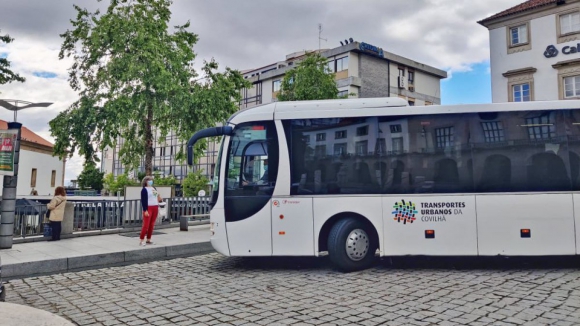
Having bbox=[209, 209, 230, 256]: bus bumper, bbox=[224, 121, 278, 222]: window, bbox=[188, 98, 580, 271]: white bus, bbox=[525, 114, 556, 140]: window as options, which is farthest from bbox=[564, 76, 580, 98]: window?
bbox=[209, 209, 230, 256]: bus bumper

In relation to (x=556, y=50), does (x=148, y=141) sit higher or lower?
lower

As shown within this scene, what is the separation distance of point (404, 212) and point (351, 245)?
3.88ft

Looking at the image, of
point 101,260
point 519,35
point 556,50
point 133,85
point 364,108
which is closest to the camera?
point 364,108

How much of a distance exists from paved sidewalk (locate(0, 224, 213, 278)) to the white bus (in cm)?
313

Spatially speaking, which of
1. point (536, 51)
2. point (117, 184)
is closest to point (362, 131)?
point (536, 51)

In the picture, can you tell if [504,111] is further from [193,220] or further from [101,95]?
[101,95]

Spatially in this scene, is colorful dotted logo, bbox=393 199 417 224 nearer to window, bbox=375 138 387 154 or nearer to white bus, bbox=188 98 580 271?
white bus, bbox=188 98 580 271

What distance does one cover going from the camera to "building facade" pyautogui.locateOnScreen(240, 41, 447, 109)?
4412 cm

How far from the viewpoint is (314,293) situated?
255 inches

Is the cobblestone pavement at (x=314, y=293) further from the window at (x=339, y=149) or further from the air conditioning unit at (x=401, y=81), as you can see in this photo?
the air conditioning unit at (x=401, y=81)

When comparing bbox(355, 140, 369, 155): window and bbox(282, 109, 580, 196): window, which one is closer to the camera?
bbox(282, 109, 580, 196): window

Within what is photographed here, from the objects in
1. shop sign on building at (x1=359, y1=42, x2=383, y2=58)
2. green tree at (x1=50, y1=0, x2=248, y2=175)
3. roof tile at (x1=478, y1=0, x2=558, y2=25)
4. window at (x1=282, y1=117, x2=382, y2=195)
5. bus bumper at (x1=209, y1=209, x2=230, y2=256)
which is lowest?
bus bumper at (x1=209, y1=209, x2=230, y2=256)

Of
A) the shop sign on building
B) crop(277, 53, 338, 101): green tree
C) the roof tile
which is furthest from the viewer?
the shop sign on building

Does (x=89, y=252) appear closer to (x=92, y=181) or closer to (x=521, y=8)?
(x=521, y=8)
